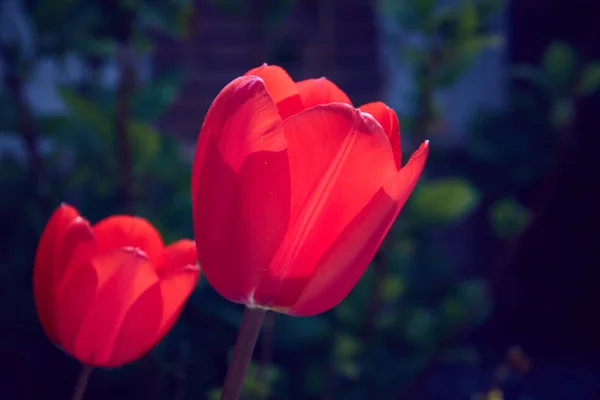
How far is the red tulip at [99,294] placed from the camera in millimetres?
339

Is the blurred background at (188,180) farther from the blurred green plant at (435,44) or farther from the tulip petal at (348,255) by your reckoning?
the tulip petal at (348,255)

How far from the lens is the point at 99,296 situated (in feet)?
1.12

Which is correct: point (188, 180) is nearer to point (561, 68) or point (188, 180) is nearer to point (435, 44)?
point (435, 44)

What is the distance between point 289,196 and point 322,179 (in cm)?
2

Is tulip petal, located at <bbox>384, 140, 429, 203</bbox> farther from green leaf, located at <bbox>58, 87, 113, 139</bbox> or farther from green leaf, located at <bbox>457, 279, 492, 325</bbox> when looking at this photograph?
green leaf, located at <bbox>457, 279, 492, 325</bbox>

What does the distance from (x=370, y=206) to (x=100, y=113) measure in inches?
24.9

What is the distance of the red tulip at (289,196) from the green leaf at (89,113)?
58 centimetres

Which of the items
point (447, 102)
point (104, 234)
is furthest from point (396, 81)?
point (104, 234)

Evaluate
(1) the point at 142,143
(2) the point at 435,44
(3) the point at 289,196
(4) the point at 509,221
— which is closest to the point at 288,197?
(3) the point at 289,196

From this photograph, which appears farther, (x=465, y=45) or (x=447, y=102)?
(x=447, y=102)

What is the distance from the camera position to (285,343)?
37.1 inches

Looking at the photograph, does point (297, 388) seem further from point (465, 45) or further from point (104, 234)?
point (104, 234)

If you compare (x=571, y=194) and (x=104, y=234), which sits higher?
(x=104, y=234)

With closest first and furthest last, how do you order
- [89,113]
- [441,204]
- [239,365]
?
[239,365], [89,113], [441,204]
